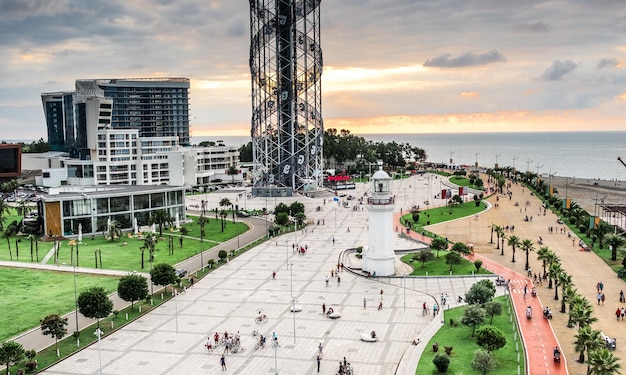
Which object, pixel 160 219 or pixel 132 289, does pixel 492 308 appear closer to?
pixel 132 289

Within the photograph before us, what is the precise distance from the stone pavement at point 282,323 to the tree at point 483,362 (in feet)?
13.0

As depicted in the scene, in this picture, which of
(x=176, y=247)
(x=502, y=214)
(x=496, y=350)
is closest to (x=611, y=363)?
(x=496, y=350)

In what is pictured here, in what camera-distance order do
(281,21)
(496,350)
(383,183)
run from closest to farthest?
(496,350)
(383,183)
(281,21)

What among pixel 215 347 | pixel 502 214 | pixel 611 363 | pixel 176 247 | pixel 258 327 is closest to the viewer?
pixel 611 363

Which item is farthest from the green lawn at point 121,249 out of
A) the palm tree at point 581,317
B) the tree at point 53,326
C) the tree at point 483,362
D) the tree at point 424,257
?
the palm tree at point 581,317

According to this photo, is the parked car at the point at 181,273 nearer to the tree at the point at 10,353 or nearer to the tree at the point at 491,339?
the tree at the point at 10,353

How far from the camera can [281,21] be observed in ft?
436

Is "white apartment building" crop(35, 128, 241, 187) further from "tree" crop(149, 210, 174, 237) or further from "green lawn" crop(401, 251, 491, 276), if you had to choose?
"green lawn" crop(401, 251, 491, 276)

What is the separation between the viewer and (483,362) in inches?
1362

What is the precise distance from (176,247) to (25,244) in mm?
19559

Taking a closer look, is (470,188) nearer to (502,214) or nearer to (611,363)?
(502,214)

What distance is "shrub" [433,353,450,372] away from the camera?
117 feet

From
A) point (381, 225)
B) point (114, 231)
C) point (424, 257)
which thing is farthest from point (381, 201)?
point (114, 231)

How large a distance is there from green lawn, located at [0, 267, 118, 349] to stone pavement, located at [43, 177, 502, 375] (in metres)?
7.58
